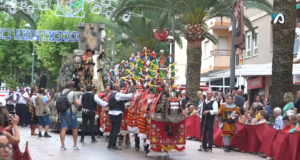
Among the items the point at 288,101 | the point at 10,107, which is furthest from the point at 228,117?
the point at 10,107

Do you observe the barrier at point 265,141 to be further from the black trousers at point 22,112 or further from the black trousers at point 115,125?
the black trousers at point 22,112

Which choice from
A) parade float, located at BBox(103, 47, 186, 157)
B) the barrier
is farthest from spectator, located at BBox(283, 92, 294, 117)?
parade float, located at BBox(103, 47, 186, 157)

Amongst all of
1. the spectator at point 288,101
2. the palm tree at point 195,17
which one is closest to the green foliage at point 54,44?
the palm tree at point 195,17

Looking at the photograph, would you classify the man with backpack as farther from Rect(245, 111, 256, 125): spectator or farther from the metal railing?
the metal railing

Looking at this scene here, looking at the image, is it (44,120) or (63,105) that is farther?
(44,120)

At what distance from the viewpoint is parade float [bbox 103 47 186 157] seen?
13.3 metres

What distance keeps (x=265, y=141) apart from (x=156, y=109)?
3.42 meters

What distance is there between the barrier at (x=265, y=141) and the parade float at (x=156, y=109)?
240cm

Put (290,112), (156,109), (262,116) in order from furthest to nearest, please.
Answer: (262,116) < (290,112) < (156,109)

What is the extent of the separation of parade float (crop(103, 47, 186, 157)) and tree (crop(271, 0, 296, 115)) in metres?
3.55

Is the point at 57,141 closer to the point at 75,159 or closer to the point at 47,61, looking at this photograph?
the point at 75,159

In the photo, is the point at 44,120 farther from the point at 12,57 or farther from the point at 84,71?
the point at 12,57

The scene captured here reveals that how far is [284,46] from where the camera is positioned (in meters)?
16.1

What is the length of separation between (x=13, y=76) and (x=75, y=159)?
4657 cm
